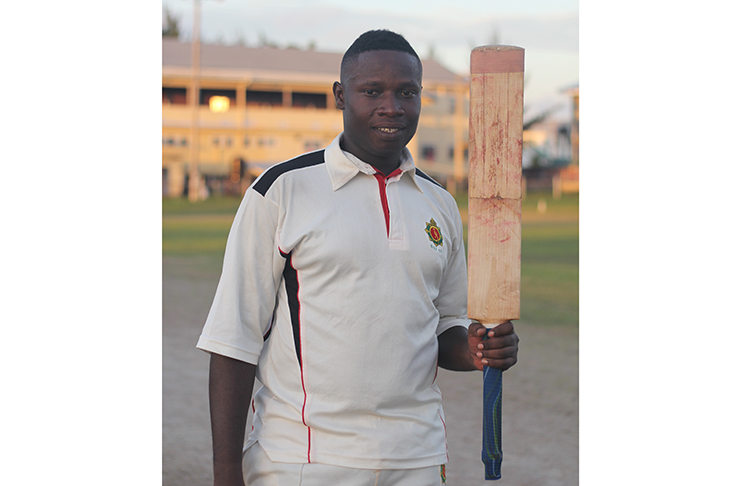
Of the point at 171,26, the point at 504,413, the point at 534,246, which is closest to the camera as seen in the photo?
the point at 504,413

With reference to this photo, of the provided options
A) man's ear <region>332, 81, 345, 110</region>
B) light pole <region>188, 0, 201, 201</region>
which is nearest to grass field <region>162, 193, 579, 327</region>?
light pole <region>188, 0, 201, 201</region>

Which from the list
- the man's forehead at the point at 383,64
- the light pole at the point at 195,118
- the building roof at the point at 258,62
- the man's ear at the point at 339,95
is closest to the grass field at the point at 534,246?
the light pole at the point at 195,118

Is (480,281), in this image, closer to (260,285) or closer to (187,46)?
(260,285)

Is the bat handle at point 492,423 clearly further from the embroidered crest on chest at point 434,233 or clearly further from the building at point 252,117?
the building at point 252,117

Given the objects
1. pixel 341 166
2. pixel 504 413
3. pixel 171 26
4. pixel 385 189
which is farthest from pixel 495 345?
pixel 171 26

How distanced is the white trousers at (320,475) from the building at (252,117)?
33.5 metres

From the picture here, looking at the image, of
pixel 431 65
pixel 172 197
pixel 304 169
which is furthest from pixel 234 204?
pixel 304 169

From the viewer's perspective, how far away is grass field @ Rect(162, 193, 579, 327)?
40.9 feet

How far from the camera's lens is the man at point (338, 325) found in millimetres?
2072

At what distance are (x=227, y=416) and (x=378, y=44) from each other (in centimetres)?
110

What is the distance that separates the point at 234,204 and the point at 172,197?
4.70 metres

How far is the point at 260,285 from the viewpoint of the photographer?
2.10 meters

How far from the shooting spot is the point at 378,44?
7.11 ft

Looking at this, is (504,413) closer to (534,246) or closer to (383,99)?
(383,99)
